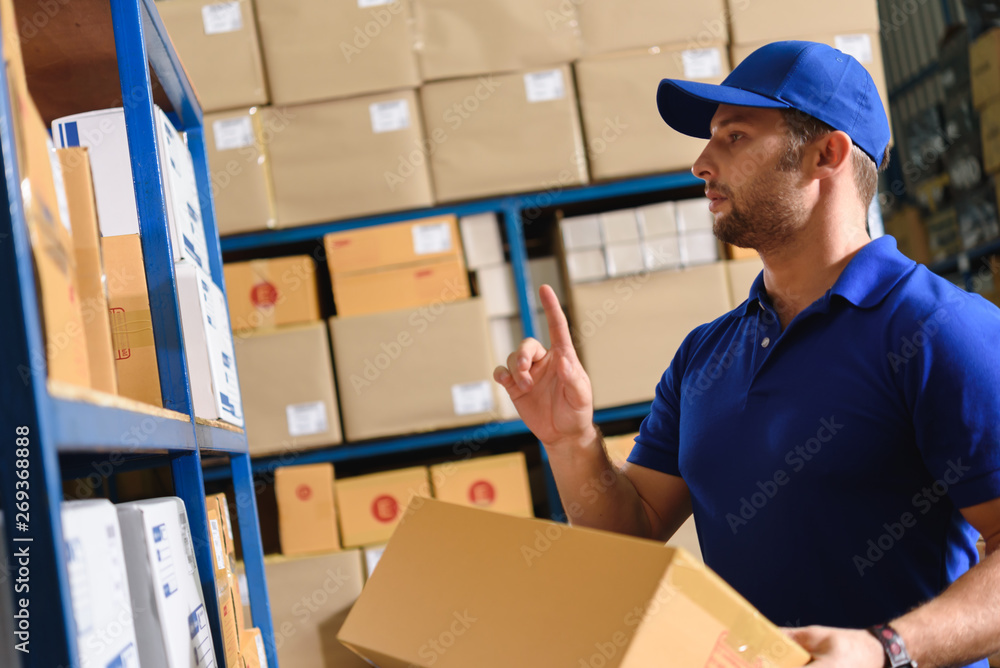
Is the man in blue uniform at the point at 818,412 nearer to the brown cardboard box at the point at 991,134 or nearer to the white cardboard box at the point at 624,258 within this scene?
the white cardboard box at the point at 624,258

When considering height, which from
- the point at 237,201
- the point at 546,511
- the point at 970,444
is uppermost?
the point at 237,201

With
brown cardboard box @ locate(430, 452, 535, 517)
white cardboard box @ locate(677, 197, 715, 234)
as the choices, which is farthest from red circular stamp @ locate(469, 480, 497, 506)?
white cardboard box @ locate(677, 197, 715, 234)

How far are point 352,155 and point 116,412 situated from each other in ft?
7.00

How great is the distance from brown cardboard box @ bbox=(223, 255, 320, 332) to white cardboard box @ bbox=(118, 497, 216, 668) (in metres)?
1.74

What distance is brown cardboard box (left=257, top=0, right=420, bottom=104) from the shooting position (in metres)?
2.78

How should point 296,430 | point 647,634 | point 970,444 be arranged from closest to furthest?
point 647,634
point 970,444
point 296,430

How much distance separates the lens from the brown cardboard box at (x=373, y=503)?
277cm

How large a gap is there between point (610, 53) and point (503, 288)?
0.90 m

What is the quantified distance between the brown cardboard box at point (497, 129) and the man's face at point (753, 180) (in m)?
1.29

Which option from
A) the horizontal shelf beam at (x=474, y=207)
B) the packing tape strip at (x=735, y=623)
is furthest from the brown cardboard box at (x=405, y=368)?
the packing tape strip at (x=735, y=623)

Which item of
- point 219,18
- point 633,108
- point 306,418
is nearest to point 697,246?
point 633,108

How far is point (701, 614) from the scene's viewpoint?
0.82 meters

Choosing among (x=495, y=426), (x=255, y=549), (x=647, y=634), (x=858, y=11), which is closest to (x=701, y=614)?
(x=647, y=634)

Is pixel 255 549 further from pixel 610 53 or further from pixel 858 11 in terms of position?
pixel 858 11
